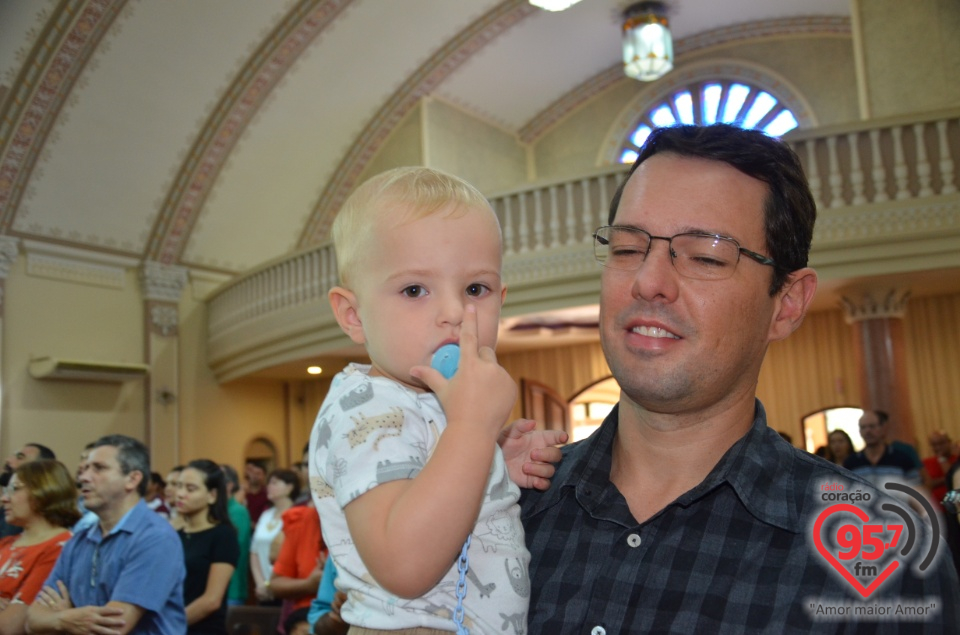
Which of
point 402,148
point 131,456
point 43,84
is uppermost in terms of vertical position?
point 402,148

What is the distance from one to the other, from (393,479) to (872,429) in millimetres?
6319

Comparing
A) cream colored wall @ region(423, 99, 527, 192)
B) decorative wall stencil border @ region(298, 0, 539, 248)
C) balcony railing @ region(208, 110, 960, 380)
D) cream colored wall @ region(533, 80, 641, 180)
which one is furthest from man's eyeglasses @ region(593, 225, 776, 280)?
cream colored wall @ region(533, 80, 641, 180)

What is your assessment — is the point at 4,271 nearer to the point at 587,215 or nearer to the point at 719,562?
the point at 587,215

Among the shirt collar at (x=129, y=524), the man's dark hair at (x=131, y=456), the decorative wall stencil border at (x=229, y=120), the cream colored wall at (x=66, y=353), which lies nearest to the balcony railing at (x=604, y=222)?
the decorative wall stencil border at (x=229, y=120)

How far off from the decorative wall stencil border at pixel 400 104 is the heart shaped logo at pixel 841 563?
13.6 m

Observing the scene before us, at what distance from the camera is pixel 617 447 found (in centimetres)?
189

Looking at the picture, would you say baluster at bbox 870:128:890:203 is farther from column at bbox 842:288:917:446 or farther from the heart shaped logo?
the heart shaped logo

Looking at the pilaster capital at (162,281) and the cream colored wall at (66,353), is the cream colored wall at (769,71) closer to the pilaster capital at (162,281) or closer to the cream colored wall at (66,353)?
the pilaster capital at (162,281)

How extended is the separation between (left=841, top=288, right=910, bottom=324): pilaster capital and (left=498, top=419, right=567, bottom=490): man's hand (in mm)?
8184

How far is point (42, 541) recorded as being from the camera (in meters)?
4.37

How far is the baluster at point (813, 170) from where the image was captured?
8953mm

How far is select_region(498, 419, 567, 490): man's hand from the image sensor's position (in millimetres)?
1822

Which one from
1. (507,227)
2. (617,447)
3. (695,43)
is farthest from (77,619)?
(695,43)

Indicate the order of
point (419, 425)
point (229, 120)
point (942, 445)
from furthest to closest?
point (229, 120)
point (942, 445)
point (419, 425)
